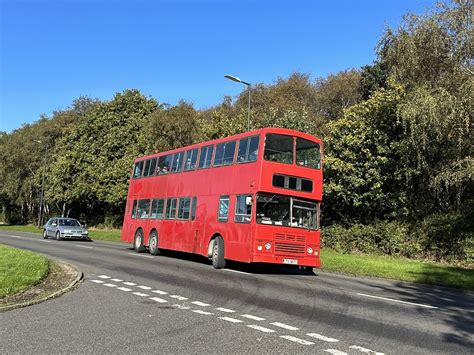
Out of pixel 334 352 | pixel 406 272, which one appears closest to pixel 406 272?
pixel 406 272

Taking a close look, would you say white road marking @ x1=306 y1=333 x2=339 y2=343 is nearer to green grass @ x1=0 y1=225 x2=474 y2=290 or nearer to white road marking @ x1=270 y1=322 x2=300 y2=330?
white road marking @ x1=270 y1=322 x2=300 y2=330

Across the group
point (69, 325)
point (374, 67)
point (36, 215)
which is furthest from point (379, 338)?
point (36, 215)

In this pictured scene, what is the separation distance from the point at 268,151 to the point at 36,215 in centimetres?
6704

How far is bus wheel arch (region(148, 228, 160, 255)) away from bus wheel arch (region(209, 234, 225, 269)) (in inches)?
213

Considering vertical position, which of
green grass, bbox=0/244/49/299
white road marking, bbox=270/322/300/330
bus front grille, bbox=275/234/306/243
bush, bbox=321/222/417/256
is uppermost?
bush, bbox=321/222/417/256

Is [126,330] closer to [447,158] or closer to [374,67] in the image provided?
[447,158]

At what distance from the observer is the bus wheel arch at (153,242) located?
22234mm

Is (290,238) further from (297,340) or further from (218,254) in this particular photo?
(297,340)

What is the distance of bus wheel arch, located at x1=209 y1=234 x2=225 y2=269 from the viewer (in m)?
16.8

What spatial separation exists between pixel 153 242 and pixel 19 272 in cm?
1024

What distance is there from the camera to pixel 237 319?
27.0ft

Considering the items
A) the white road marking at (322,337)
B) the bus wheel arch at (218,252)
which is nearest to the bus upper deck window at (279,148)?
the bus wheel arch at (218,252)

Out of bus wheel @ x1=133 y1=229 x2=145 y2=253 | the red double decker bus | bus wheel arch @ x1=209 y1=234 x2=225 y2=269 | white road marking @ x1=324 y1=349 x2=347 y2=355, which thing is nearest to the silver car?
bus wheel @ x1=133 y1=229 x2=145 y2=253

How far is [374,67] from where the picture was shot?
40.4 m
